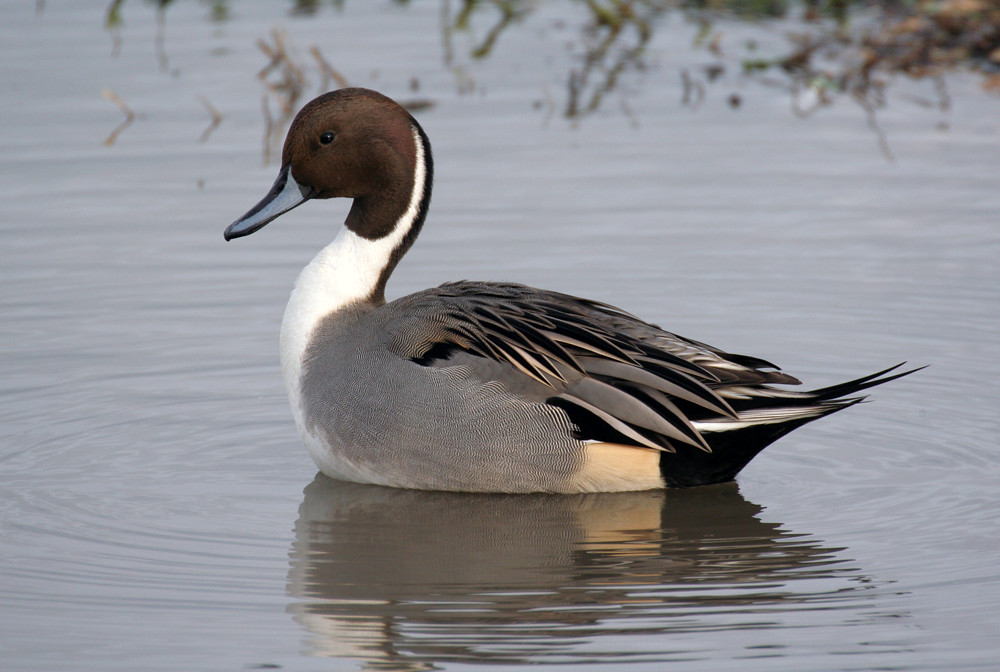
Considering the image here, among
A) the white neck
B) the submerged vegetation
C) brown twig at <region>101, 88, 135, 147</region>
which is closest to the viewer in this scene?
the white neck

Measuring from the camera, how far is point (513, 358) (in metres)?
5.69

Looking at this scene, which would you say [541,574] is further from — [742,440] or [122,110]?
[122,110]

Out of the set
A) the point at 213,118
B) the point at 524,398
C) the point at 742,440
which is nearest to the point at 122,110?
the point at 213,118

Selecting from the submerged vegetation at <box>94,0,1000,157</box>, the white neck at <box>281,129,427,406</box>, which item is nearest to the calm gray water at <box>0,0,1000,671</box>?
the submerged vegetation at <box>94,0,1000,157</box>

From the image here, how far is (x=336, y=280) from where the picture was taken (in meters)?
6.15

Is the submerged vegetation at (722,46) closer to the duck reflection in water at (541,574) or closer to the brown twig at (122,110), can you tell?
the brown twig at (122,110)

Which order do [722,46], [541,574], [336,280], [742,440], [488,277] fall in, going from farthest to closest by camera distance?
1. [722,46]
2. [488,277]
3. [336,280]
4. [742,440]
5. [541,574]

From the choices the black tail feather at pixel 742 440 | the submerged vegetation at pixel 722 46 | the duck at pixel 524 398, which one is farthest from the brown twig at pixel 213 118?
the black tail feather at pixel 742 440

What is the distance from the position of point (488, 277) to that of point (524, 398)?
2.28 m

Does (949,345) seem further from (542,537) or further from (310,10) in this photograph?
(310,10)

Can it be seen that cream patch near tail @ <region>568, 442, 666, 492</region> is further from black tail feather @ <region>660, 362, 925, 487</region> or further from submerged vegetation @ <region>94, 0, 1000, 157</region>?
submerged vegetation @ <region>94, 0, 1000, 157</region>

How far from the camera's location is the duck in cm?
561

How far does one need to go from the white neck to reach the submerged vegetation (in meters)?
3.52

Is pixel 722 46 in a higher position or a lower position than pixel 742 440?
higher
